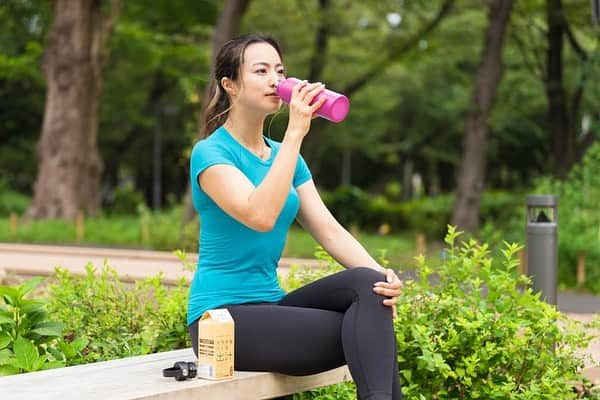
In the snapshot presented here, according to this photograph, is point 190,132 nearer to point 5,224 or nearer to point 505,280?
point 5,224

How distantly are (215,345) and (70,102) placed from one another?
18.7m

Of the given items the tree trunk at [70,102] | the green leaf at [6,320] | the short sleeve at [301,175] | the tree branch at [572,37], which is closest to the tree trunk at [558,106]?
the tree branch at [572,37]

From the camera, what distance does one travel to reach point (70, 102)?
2114cm

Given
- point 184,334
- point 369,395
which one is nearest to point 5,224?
point 184,334

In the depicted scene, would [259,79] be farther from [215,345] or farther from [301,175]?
[215,345]

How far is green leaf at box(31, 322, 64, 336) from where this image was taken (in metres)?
3.98

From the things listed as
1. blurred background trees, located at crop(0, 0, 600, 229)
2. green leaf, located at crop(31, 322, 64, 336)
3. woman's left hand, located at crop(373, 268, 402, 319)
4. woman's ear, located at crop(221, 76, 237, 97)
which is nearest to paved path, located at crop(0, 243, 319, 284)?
blurred background trees, located at crop(0, 0, 600, 229)

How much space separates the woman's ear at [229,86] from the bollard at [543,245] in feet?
8.07

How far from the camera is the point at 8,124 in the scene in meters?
35.2

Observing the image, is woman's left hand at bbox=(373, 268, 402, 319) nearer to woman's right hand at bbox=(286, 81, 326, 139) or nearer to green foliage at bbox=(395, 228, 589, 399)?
woman's right hand at bbox=(286, 81, 326, 139)

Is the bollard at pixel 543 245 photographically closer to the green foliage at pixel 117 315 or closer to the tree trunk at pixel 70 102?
the green foliage at pixel 117 315

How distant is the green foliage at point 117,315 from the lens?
441 centimetres

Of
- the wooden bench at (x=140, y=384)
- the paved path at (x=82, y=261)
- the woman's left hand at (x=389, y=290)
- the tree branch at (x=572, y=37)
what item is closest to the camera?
the wooden bench at (x=140, y=384)

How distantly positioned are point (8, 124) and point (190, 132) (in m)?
19.3
